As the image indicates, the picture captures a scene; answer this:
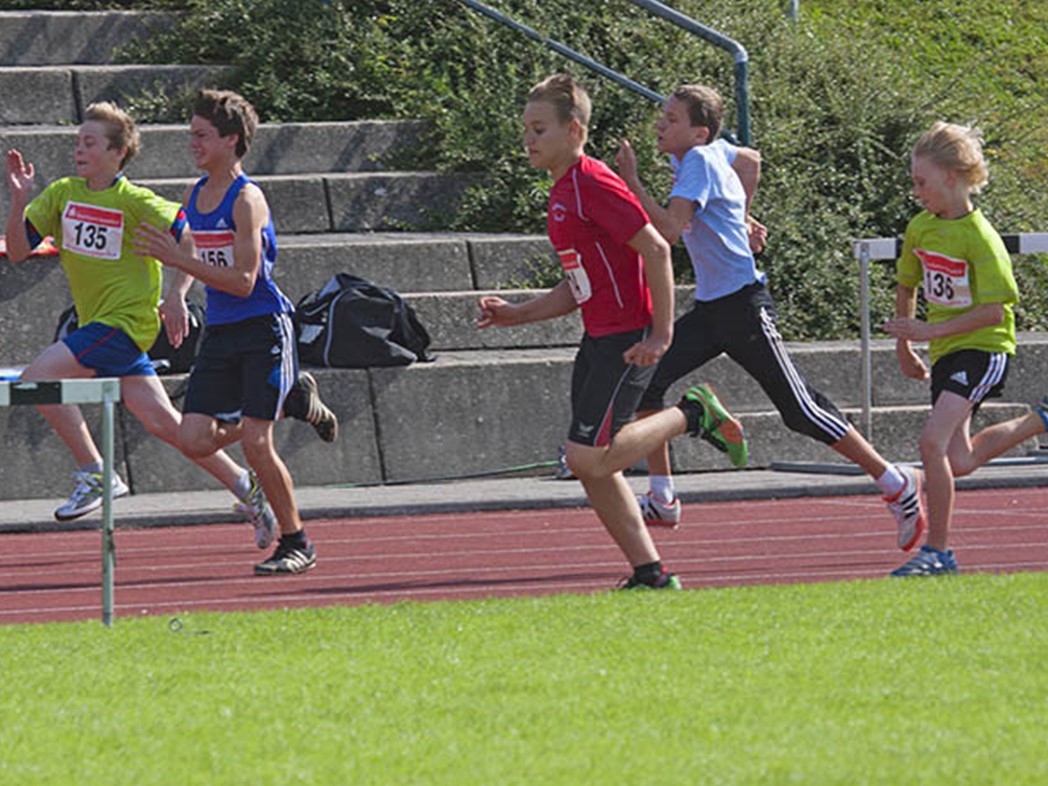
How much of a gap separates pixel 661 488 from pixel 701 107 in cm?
194

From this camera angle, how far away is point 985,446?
1073 centimetres

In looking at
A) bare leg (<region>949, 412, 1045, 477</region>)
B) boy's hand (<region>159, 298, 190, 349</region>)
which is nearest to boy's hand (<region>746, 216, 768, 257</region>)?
bare leg (<region>949, 412, 1045, 477</region>)

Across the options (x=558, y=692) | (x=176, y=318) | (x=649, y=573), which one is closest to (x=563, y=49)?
(x=176, y=318)

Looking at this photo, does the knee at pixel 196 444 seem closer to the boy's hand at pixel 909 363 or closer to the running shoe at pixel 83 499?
the running shoe at pixel 83 499

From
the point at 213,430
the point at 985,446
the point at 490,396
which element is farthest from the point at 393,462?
the point at 985,446

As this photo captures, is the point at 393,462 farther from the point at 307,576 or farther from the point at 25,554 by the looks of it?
the point at 307,576

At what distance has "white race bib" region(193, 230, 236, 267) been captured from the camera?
1062cm

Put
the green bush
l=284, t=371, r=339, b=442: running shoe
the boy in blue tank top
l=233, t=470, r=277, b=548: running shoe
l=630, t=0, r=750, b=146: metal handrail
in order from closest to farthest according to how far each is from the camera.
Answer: the boy in blue tank top < l=233, t=470, r=277, b=548: running shoe < l=284, t=371, r=339, b=442: running shoe < l=630, t=0, r=750, b=146: metal handrail < the green bush

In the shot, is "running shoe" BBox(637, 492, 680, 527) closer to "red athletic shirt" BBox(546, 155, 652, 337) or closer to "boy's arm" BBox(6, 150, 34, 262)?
"red athletic shirt" BBox(546, 155, 652, 337)

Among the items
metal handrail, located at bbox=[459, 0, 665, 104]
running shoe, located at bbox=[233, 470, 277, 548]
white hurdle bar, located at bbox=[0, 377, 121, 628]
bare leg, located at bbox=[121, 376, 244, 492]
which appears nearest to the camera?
white hurdle bar, located at bbox=[0, 377, 121, 628]

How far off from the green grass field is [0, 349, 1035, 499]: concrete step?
6427 mm

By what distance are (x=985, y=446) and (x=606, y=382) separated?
7.68 feet

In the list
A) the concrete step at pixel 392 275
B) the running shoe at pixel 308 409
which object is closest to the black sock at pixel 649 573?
the running shoe at pixel 308 409

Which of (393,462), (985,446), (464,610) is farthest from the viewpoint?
(393,462)
